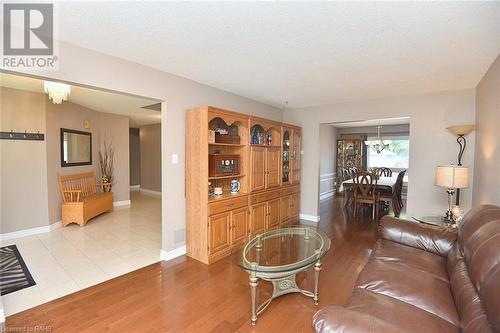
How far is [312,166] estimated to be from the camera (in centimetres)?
499

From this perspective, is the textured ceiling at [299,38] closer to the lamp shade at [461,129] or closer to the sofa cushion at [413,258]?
the lamp shade at [461,129]

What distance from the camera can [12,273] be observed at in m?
2.63

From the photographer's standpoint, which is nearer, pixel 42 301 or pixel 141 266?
pixel 42 301

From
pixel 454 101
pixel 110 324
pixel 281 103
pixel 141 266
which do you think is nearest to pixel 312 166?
pixel 281 103

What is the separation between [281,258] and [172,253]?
1627mm

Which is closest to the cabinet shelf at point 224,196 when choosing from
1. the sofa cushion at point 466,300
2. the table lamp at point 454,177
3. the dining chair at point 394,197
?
the sofa cushion at point 466,300

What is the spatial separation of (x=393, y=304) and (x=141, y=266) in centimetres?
267

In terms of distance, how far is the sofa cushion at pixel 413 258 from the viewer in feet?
6.11

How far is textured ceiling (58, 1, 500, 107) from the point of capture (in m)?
1.67

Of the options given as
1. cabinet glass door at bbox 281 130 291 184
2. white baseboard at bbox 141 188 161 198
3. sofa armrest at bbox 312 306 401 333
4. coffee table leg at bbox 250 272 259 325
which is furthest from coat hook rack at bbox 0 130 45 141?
sofa armrest at bbox 312 306 401 333

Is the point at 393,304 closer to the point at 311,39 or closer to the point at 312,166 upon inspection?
the point at 311,39

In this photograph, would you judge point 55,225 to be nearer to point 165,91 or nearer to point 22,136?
point 22,136

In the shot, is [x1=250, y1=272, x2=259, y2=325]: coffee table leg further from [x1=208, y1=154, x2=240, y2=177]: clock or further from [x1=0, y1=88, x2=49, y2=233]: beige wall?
[x1=0, y1=88, x2=49, y2=233]: beige wall

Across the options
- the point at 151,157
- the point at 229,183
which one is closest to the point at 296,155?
the point at 229,183
